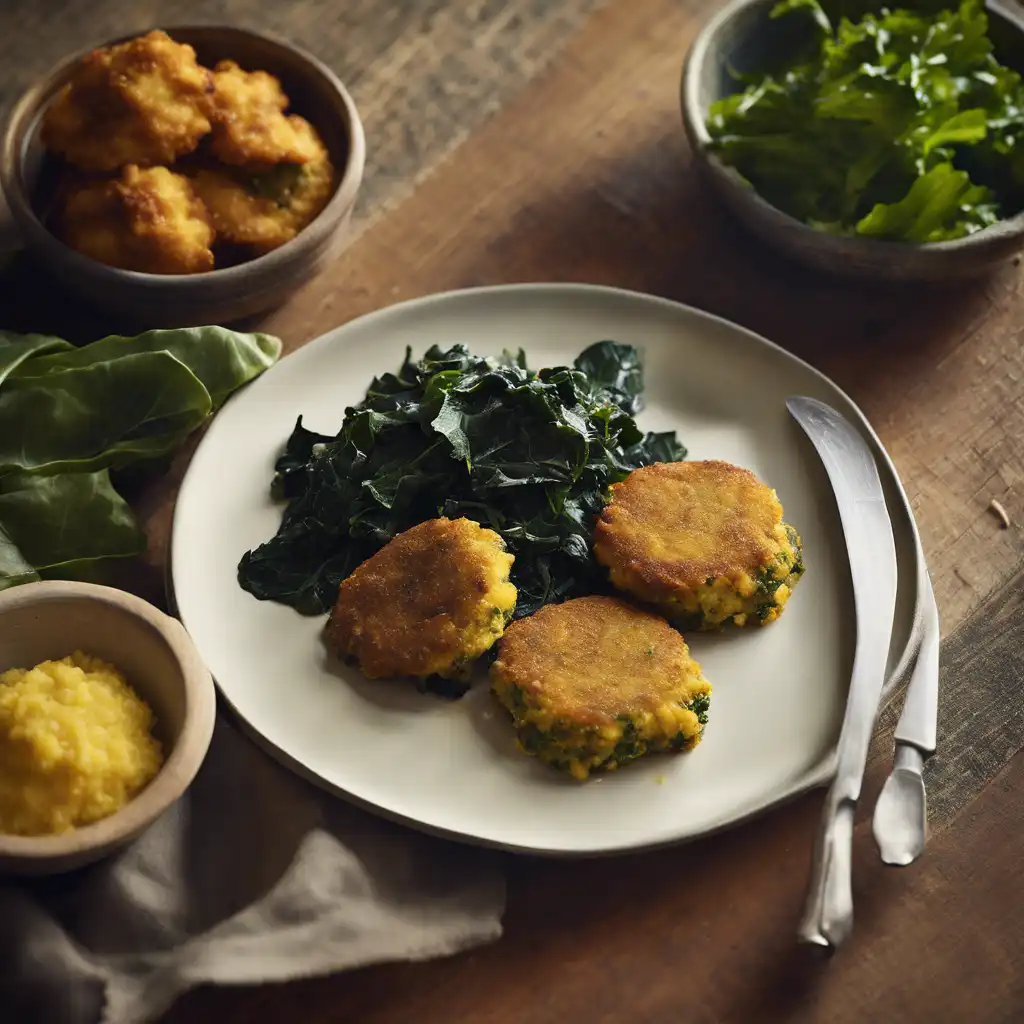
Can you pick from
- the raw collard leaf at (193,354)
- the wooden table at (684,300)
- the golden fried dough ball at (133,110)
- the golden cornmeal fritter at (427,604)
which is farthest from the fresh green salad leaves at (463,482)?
the golden fried dough ball at (133,110)

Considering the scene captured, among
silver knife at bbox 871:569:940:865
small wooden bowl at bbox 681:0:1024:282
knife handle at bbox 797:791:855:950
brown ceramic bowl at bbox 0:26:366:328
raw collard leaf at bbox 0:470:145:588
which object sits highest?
small wooden bowl at bbox 681:0:1024:282

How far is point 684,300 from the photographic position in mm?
3084

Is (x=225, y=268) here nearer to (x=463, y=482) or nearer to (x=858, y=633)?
(x=463, y=482)

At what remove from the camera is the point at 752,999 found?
80.4 inches

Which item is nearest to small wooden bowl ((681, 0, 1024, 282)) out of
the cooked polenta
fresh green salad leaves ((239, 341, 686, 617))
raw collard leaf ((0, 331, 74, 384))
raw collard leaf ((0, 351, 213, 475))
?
fresh green salad leaves ((239, 341, 686, 617))

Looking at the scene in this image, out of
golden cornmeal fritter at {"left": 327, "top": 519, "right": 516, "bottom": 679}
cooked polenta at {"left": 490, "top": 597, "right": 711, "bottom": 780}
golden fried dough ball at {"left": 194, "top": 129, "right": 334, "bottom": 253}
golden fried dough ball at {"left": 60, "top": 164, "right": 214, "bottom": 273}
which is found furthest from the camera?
golden fried dough ball at {"left": 194, "top": 129, "right": 334, "bottom": 253}

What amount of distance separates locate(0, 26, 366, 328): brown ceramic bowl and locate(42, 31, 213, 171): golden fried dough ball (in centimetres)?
13

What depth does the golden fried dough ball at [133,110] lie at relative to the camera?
2693 millimetres

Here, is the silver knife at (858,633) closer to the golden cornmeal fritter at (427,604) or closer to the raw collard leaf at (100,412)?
the golden cornmeal fritter at (427,604)

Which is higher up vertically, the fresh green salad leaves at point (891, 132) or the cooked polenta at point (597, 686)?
the fresh green salad leaves at point (891, 132)

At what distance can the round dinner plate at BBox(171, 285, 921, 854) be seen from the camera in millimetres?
2131

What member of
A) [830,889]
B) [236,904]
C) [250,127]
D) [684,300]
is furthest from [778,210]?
[236,904]

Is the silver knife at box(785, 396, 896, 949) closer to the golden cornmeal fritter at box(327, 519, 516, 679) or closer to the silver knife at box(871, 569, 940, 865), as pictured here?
the silver knife at box(871, 569, 940, 865)

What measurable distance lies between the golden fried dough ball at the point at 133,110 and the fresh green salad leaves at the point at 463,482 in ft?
2.64
